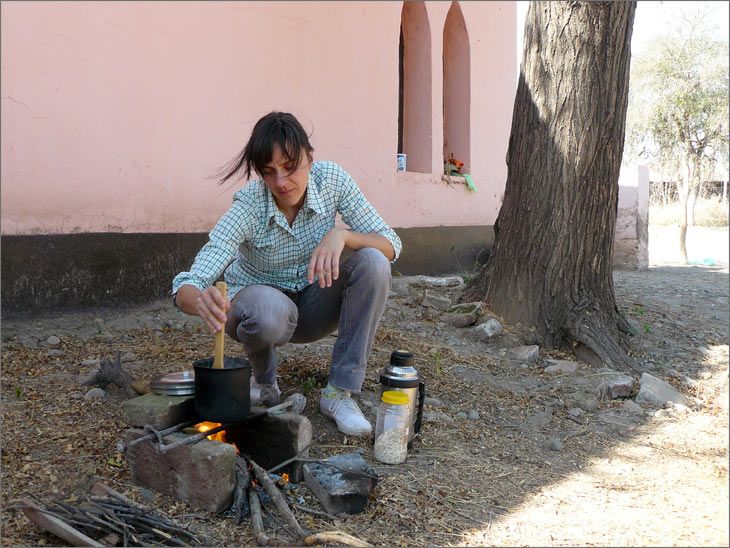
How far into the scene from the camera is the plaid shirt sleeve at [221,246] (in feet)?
7.98

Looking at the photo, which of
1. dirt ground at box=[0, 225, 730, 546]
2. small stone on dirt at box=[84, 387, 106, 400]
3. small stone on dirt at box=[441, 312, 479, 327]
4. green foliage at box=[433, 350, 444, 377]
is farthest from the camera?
small stone on dirt at box=[441, 312, 479, 327]

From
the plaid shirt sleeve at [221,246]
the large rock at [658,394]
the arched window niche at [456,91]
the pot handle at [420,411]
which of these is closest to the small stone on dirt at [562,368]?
the large rock at [658,394]

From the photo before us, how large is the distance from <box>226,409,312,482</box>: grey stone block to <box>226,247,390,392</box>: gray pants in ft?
1.08

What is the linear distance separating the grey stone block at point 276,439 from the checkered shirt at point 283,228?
62 cm

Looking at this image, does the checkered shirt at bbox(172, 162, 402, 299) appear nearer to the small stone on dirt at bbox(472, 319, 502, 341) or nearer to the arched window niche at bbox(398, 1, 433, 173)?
the small stone on dirt at bbox(472, 319, 502, 341)

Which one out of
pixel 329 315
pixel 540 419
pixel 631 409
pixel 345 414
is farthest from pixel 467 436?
pixel 631 409

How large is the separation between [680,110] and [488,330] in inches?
335

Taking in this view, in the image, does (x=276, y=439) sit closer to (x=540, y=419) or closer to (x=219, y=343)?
(x=219, y=343)

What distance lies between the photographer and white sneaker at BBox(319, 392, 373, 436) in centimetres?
271

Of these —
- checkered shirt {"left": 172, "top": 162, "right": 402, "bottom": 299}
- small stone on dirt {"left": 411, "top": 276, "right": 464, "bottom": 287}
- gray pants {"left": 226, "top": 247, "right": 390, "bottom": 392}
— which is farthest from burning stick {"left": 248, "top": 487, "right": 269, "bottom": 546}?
small stone on dirt {"left": 411, "top": 276, "right": 464, "bottom": 287}

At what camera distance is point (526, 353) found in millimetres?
3959

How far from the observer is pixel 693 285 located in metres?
6.80

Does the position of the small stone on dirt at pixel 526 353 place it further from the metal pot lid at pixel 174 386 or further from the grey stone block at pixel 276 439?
the metal pot lid at pixel 174 386

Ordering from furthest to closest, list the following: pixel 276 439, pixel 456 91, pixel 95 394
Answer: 1. pixel 456 91
2. pixel 95 394
3. pixel 276 439
